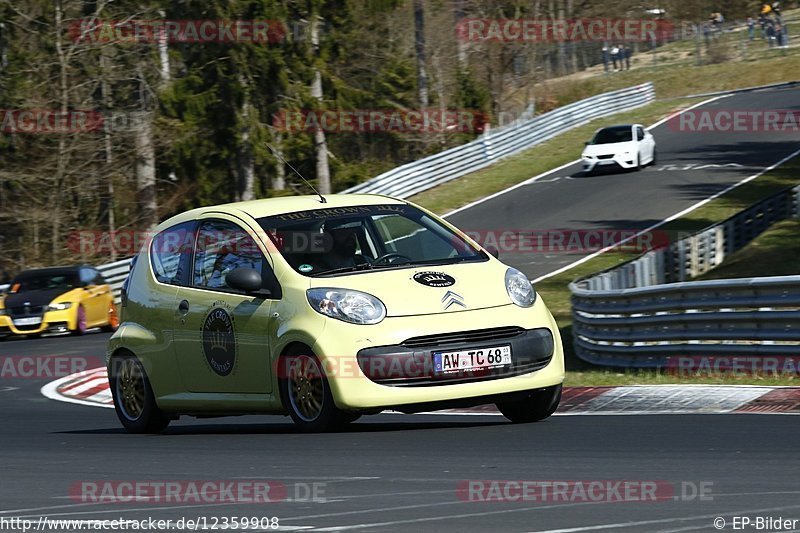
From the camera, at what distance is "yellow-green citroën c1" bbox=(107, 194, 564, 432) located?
808 cm

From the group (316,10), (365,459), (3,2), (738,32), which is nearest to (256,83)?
(316,10)

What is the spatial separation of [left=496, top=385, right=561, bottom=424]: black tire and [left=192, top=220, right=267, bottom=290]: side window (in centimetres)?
184

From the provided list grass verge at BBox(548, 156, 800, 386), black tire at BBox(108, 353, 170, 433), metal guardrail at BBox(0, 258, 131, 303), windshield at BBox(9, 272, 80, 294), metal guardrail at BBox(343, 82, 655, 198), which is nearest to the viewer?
black tire at BBox(108, 353, 170, 433)

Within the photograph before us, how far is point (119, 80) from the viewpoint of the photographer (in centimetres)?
4334

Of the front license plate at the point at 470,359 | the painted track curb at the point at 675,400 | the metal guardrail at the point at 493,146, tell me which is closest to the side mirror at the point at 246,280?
the front license plate at the point at 470,359

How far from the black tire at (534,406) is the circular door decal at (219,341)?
1.77 metres

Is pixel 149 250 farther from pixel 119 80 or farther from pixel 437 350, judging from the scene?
pixel 119 80

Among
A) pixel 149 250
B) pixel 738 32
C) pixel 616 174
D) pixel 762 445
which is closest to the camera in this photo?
pixel 762 445

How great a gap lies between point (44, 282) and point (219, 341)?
1745cm

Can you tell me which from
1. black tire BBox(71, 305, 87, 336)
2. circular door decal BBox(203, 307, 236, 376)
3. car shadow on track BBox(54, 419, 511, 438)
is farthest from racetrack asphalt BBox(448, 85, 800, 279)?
circular door decal BBox(203, 307, 236, 376)

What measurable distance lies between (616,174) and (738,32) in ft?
101

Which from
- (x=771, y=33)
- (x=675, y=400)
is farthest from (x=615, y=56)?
(x=675, y=400)

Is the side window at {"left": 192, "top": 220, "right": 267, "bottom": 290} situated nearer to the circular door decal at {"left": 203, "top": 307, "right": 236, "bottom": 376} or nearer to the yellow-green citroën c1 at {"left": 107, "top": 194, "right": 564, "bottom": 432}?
the yellow-green citroën c1 at {"left": 107, "top": 194, "right": 564, "bottom": 432}

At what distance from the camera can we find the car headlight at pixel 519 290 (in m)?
8.52
